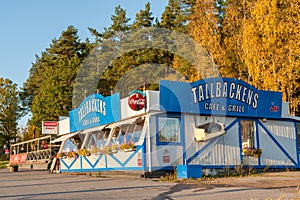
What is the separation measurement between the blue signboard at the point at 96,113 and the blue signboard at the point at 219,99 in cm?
307

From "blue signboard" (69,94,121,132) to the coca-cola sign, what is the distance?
6.82 ft

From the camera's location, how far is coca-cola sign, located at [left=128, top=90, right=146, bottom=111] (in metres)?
18.4

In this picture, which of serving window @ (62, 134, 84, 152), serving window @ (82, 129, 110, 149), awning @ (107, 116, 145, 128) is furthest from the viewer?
serving window @ (62, 134, 84, 152)

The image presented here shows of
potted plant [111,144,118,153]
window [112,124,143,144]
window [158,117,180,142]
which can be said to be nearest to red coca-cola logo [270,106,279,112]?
window [158,117,180,142]

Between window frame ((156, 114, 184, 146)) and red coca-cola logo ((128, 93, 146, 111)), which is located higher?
red coca-cola logo ((128, 93, 146, 111))

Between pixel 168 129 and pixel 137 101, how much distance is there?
71.2 inches

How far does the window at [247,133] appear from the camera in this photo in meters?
20.8

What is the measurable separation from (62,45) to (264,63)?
3097cm

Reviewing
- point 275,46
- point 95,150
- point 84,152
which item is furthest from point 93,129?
point 275,46

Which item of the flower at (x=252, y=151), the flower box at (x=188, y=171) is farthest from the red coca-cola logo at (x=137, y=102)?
the flower at (x=252, y=151)

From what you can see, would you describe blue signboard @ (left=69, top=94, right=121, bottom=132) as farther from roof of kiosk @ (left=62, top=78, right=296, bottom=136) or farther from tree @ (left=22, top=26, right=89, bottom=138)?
tree @ (left=22, top=26, right=89, bottom=138)

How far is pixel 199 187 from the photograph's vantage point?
13555 mm

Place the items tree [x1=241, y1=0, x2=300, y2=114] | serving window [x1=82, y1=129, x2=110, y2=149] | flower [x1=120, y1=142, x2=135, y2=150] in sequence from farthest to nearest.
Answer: tree [x1=241, y1=0, x2=300, y2=114]
serving window [x1=82, y1=129, x2=110, y2=149]
flower [x1=120, y1=142, x2=135, y2=150]

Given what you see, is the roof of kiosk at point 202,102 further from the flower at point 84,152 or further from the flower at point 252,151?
the flower at point 252,151
